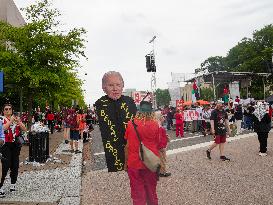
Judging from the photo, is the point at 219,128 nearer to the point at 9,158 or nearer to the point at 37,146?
the point at 37,146

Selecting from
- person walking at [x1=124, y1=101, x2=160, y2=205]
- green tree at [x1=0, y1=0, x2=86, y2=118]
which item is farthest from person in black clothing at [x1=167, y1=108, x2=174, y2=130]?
person walking at [x1=124, y1=101, x2=160, y2=205]

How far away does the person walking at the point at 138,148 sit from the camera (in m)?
4.61

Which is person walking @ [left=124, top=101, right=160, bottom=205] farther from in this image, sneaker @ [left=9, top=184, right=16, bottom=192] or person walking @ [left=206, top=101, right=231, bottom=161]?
person walking @ [left=206, top=101, right=231, bottom=161]

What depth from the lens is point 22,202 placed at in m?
6.63

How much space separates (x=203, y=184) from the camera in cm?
773

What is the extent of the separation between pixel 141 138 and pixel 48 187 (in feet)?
13.1

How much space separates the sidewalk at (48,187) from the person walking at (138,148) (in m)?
2.18

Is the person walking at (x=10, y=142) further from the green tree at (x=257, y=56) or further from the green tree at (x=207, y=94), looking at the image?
the green tree at (x=207, y=94)

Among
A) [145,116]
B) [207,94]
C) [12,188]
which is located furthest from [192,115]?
[207,94]

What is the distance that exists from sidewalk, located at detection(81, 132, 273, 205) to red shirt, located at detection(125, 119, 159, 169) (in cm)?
204

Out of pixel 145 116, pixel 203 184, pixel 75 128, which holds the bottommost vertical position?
pixel 203 184

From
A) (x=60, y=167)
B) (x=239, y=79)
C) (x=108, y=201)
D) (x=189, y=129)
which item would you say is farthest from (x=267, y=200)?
(x=239, y=79)

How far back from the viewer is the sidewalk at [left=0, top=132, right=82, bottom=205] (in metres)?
6.75

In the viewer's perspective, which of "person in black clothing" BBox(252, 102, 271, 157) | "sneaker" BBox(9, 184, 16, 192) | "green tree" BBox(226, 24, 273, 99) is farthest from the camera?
"green tree" BBox(226, 24, 273, 99)
